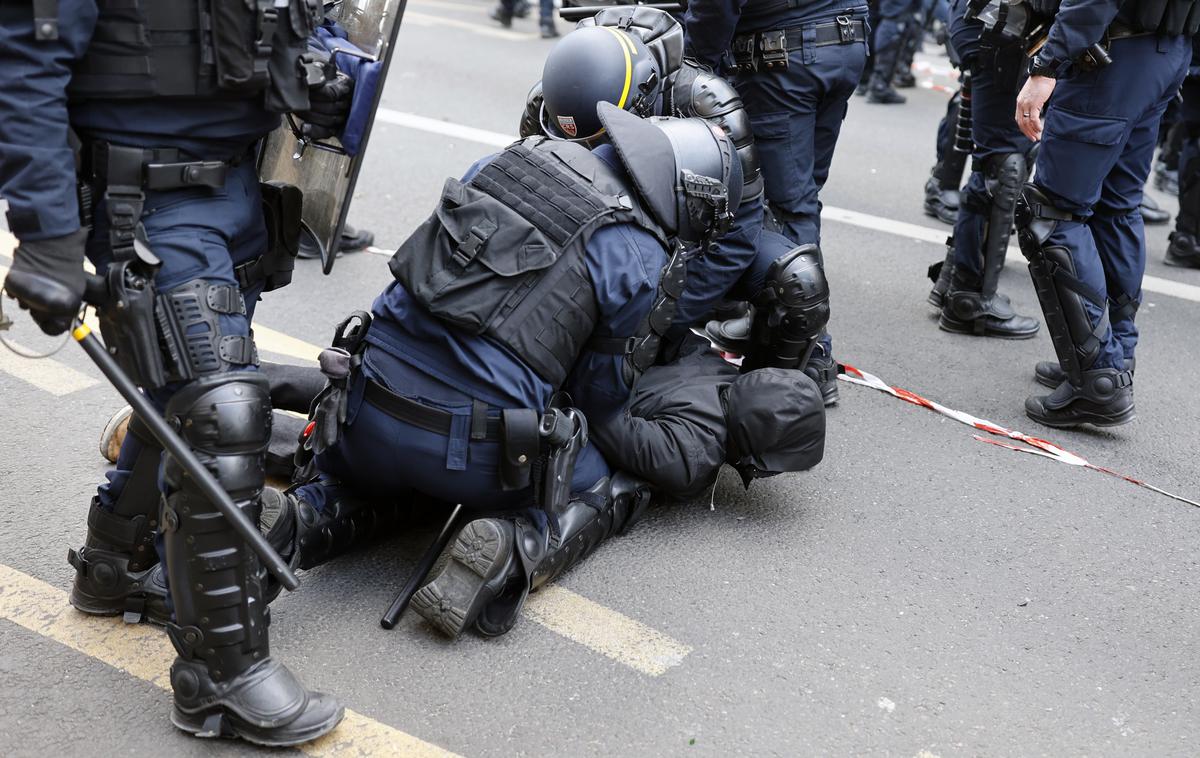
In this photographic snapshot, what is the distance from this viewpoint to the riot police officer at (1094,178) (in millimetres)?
4012

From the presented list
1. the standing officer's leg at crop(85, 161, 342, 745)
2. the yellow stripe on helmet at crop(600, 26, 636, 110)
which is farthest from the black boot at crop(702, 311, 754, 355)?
the standing officer's leg at crop(85, 161, 342, 745)

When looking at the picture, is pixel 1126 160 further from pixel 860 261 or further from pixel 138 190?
pixel 138 190

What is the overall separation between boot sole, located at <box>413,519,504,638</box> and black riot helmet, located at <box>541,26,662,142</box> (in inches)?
47.7

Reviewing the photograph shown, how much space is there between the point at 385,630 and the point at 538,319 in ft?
2.81

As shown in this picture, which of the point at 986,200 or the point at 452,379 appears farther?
the point at 986,200

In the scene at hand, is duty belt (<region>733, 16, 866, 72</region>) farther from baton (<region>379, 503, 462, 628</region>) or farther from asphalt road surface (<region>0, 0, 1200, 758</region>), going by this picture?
baton (<region>379, 503, 462, 628</region>)

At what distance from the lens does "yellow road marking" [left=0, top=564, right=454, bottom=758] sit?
2.65 meters

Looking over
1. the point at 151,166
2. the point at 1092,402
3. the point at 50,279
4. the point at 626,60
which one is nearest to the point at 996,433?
the point at 1092,402

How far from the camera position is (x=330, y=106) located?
269 cm

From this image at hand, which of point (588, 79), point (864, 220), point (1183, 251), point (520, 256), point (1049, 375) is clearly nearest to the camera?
point (520, 256)

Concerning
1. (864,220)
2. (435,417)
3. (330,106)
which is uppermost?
(330,106)

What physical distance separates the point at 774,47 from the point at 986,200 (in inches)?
52.4

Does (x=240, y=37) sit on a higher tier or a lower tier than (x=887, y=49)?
higher

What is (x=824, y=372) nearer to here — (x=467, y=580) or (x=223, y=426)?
(x=467, y=580)
